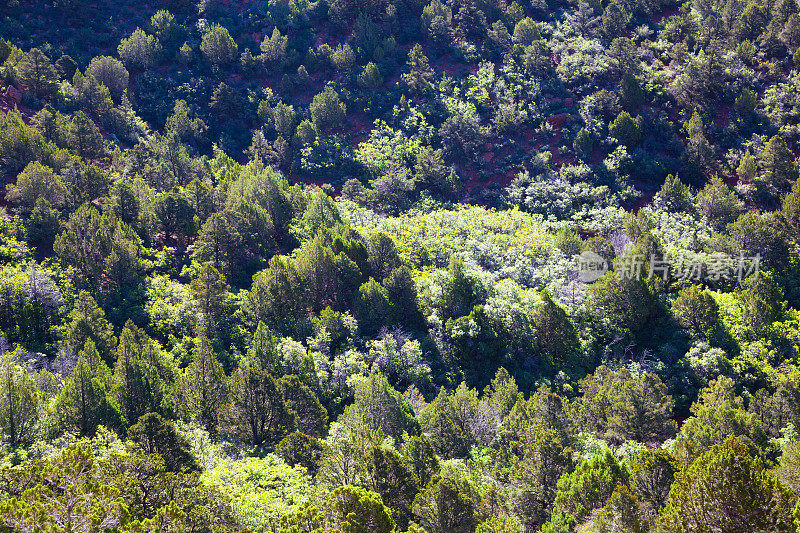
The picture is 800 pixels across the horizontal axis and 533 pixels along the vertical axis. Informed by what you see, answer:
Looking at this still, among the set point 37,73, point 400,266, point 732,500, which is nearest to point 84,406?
point 400,266

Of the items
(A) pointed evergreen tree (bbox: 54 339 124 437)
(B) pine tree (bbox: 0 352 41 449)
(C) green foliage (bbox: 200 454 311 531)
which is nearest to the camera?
(C) green foliage (bbox: 200 454 311 531)

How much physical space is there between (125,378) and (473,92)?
55.4m

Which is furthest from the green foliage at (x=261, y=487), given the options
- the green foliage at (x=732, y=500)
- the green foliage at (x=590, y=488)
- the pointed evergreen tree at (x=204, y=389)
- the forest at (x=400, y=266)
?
the green foliage at (x=732, y=500)

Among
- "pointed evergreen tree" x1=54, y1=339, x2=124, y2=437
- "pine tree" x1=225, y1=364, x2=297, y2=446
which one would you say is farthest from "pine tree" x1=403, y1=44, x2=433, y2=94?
"pointed evergreen tree" x1=54, y1=339, x2=124, y2=437

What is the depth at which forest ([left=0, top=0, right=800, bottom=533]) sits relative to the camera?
29.5 metres

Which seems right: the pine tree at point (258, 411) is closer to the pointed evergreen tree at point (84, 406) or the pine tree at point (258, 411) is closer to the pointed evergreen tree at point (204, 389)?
the pointed evergreen tree at point (204, 389)

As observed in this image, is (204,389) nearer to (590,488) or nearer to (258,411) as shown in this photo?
(258,411)

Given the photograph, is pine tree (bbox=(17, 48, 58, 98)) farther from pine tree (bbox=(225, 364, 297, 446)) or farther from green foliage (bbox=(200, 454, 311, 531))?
green foliage (bbox=(200, 454, 311, 531))

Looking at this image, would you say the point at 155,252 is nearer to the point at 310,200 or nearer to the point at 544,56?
the point at 310,200

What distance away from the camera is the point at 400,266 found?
182ft

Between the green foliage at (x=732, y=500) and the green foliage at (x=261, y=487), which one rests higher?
the green foliage at (x=261, y=487)

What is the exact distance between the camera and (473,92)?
7962cm

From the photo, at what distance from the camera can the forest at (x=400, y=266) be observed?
29.5m

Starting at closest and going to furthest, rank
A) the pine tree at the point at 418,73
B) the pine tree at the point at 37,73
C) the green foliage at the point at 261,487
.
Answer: the green foliage at the point at 261,487 < the pine tree at the point at 37,73 < the pine tree at the point at 418,73
